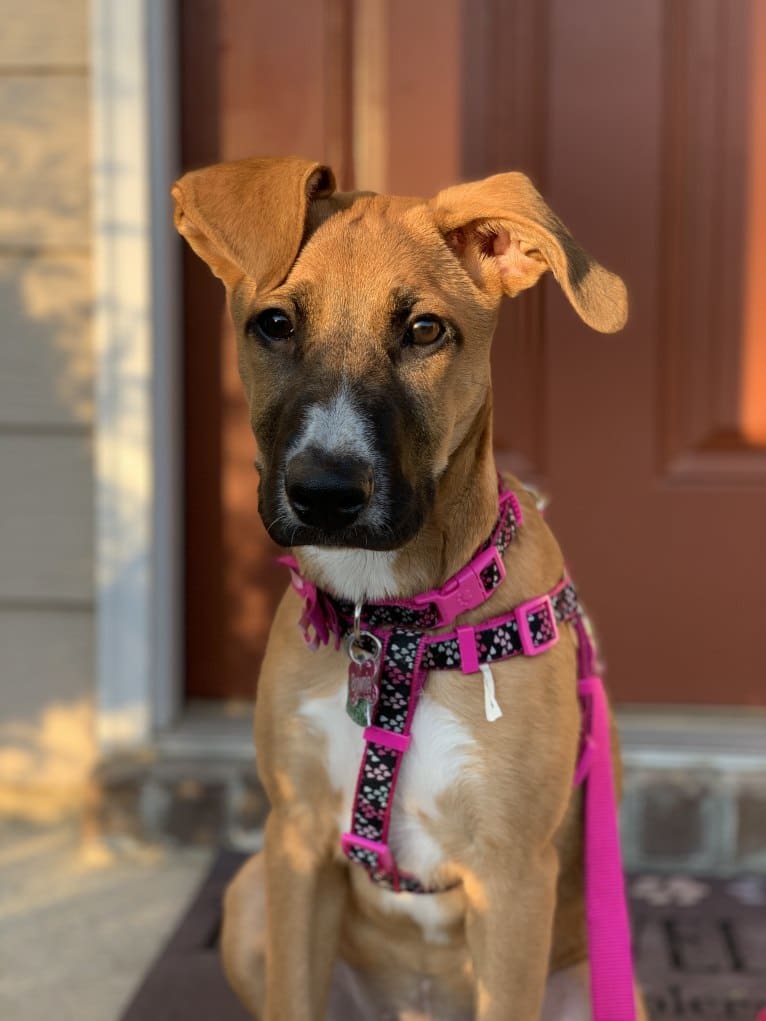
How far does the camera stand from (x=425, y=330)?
181 cm

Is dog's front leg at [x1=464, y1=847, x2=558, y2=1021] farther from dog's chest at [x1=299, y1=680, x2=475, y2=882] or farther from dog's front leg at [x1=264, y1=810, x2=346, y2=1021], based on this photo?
dog's front leg at [x1=264, y1=810, x2=346, y2=1021]

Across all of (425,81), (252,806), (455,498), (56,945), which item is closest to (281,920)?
(455,498)

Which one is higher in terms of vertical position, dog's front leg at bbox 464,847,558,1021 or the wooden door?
the wooden door

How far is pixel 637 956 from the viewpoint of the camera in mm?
2832

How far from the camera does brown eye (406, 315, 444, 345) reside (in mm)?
1803

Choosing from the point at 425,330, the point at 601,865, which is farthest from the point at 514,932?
the point at 425,330

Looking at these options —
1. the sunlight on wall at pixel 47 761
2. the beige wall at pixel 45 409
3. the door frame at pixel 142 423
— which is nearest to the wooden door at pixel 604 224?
the door frame at pixel 142 423

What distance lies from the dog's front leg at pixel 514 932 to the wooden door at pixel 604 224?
162cm

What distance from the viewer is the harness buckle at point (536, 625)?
188 cm

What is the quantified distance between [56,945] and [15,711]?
2.77ft

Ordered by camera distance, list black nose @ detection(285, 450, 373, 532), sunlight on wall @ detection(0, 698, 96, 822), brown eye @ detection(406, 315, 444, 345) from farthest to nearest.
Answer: sunlight on wall @ detection(0, 698, 96, 822) < brown eye @ detection(406, 315, 444, 345) < black nose @ detection(285, 450, 373, 532)

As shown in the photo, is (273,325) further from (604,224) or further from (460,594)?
(604,224)

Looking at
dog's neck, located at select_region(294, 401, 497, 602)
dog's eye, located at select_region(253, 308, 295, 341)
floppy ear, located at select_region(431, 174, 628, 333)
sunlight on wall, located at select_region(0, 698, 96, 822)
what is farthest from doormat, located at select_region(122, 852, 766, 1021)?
floppy ear, located at select_region(431, 174, 628, 333)

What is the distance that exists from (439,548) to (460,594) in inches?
3.2
